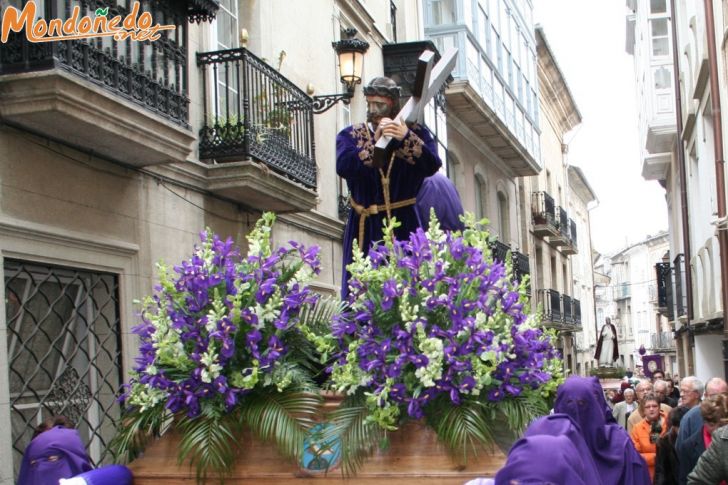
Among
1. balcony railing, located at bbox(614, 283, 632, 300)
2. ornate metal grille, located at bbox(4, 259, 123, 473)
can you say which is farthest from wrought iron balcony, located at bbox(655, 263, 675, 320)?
balcony railing, located at bbox(614, 283, 632, 300)

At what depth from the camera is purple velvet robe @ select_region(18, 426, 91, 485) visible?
4.43 metres

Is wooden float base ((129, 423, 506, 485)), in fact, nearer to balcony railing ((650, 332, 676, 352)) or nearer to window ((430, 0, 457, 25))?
window ((430, 0, 457, 25))

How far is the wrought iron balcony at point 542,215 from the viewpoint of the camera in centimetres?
3338

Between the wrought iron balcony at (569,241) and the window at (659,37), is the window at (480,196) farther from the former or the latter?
the wrought iron balcony at (569,241)

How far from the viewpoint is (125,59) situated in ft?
27.7

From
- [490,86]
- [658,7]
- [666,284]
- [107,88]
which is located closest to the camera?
[107,88]

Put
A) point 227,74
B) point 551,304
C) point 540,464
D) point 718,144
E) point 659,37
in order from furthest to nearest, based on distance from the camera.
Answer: point 551,304 → point 659,37 → point 718,144 → point 227,74 → point 540,464

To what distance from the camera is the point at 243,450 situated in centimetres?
408

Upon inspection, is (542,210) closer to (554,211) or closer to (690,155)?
(554,211)

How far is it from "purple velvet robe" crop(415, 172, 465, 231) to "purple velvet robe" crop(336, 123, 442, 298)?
83 millimetres

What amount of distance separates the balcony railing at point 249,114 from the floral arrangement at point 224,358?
21.2ft

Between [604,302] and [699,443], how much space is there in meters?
86.4

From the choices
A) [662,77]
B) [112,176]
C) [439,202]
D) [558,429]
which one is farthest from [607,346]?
[558,429]

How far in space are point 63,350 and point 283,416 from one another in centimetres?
503
